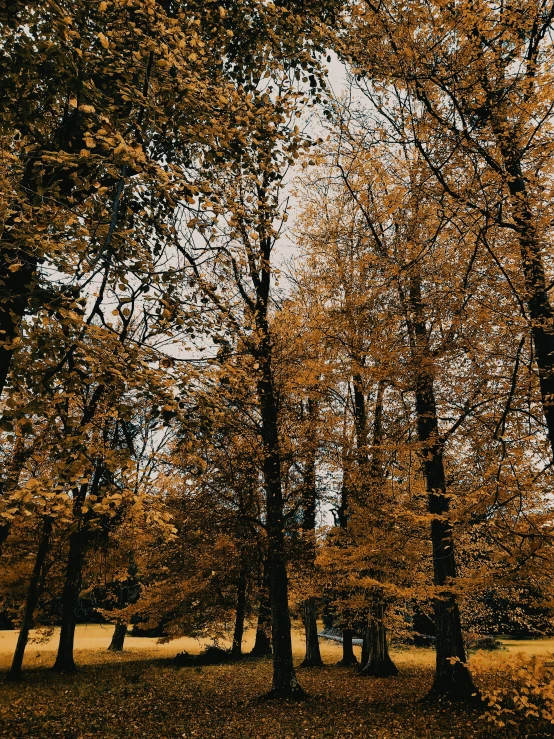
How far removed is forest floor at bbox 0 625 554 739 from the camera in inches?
316

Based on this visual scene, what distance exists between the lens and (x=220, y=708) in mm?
10508

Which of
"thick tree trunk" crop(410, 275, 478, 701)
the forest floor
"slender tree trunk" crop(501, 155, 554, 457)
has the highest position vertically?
"slender tree trunk" crop(501, 155, 554, 457)

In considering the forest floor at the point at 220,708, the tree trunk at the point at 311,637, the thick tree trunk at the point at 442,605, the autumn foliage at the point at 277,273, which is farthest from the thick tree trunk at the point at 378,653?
the thick tree trunk at the point at 442,605

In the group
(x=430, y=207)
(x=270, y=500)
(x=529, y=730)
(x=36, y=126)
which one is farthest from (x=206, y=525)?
(x=36, y=126)

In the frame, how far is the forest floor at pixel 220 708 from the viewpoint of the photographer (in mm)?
8016

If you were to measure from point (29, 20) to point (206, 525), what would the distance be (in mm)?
9336

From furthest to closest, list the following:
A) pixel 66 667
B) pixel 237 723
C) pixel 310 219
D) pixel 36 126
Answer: pixel 66 667
pixel 310 219
pixel 237 723
pixel 36 126

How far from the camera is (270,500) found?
37.3ft

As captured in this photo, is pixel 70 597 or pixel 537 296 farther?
pixel 70 597

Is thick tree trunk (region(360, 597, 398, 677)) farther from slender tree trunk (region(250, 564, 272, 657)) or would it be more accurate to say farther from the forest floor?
slender tree trunk (region(250, 564, 272, 657))

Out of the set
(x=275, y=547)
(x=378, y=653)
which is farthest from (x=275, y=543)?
(x=378, y=653)

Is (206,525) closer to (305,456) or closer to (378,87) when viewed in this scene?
(305,456)

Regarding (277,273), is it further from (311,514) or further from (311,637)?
(311,637)

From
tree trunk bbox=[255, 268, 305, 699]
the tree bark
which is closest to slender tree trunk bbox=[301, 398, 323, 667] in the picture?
tree trunk bbox=[255, 268, 305, 699]
